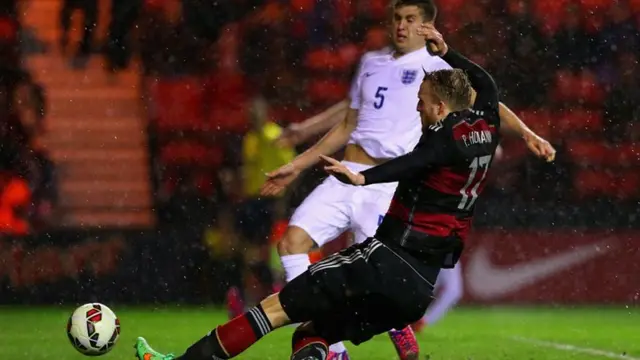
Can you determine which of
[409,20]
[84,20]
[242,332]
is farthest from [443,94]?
[84,20]

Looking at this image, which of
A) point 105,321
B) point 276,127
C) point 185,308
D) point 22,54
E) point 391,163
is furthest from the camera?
point 22,54

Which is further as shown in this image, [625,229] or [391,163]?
[625,229]

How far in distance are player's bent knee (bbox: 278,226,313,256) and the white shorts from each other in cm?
3

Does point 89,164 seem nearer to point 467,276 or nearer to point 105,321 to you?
point 467,276

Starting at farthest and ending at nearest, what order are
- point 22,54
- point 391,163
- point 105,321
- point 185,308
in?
point 22,54, point 185,308, point 105,321, point 391,163

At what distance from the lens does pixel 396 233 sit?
595 centimetres

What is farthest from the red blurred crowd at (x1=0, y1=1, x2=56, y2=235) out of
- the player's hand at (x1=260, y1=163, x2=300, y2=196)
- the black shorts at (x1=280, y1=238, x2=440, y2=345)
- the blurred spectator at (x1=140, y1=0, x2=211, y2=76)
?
the black shorts at (x1=280, y1=238, x2=440, y2=345)

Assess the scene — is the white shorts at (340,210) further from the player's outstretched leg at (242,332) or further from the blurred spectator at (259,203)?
the blurred spectator at (259,203)

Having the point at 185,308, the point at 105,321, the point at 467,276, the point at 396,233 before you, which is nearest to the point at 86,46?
the point at 185,308

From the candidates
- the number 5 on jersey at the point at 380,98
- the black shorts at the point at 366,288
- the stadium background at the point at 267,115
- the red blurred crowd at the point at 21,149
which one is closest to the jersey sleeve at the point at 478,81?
the black shorts at the point at 366,288

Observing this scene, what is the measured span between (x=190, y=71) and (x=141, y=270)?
3.56 meters

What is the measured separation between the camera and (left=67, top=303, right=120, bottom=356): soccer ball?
7039 millimetres

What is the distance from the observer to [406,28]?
734cm

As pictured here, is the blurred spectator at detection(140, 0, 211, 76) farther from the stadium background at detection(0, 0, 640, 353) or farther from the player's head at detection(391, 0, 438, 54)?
the player's head at detection(391, 0, 438, 54)
